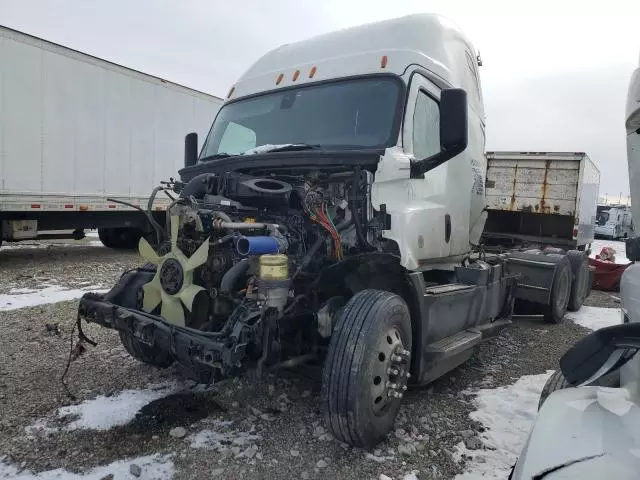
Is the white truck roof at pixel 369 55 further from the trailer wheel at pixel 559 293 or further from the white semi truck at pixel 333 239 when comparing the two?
the trailer wheel at pixel 559 293

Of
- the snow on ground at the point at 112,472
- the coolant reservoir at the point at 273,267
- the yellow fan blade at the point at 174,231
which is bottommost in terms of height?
the snow on ground at the point at 112,472

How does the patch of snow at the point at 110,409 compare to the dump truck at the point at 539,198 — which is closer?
the patch of snow at the point at 110,409

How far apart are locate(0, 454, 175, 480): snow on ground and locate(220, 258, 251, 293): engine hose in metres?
1.09

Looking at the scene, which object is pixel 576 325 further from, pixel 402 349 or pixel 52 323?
pixel 52 323

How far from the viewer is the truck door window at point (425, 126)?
385 centimetres

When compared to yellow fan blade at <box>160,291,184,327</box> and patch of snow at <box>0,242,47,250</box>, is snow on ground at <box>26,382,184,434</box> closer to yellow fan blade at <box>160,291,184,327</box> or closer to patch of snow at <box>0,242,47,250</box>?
yellow fan blade at <box>160,291,184,327</box>

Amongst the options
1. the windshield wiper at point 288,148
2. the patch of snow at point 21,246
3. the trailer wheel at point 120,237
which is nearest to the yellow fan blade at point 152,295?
the windshield wiper at point 288,148

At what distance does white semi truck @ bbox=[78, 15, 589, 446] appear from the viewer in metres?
2.92

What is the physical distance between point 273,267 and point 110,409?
172cm

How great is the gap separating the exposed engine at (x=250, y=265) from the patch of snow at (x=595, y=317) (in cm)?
538

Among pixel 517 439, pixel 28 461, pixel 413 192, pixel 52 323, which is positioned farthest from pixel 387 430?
pixel 52 323

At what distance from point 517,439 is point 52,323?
199 inches

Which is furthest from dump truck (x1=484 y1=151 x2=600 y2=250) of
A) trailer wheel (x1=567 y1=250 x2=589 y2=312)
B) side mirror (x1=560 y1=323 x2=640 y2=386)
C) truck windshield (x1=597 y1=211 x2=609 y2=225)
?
truck windshield (x1=597 y1=211 x2=609 y2=225)

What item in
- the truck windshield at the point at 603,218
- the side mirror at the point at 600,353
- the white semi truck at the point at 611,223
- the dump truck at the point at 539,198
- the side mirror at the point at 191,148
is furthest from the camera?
the truck windshield at the point at 603,218
